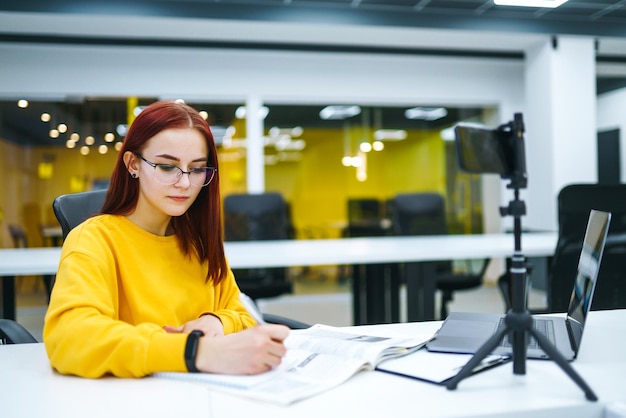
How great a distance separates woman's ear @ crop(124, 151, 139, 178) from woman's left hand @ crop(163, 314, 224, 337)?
0.36 meters

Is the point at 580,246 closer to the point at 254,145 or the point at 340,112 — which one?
the point at 254,145

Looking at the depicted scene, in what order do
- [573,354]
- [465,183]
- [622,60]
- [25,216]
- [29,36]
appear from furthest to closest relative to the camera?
[465,183] < [622,60] < [25,216] < [29,36] < [573,354]

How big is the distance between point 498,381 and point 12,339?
1.21m

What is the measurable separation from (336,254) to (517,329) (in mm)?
1915

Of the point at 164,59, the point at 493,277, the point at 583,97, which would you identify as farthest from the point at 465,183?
the point at 164,59

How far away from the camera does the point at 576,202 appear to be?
7.81 feet

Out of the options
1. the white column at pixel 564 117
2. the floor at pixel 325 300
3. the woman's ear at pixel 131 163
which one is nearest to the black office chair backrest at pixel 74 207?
the woman's ear at pixel 131 163

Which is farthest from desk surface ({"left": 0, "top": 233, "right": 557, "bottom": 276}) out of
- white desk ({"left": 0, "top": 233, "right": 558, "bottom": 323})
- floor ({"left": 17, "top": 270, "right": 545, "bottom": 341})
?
floor ({"left": 17, "top": 270, "right": 545, "bottom": 341})

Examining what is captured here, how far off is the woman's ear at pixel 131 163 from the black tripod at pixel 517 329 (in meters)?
0.79

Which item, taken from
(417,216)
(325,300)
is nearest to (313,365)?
(417,216)

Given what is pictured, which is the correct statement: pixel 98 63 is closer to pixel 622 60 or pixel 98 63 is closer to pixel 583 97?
pixel 583 97

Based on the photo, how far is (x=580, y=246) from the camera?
236 centimetres

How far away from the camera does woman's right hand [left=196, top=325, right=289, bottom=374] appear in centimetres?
96

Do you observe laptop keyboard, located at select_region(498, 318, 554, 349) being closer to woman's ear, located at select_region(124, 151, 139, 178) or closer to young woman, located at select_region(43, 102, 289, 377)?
young woman, located at select_region(43, 102, 289, 377)
